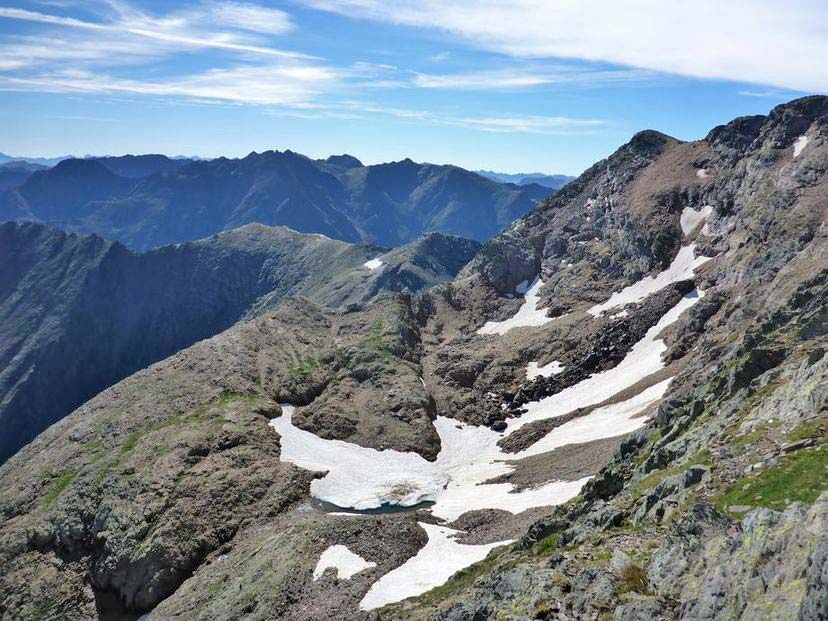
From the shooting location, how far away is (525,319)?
5792 inches

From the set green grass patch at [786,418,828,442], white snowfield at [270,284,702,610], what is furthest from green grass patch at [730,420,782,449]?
white snowfield at [270,284,702,610]

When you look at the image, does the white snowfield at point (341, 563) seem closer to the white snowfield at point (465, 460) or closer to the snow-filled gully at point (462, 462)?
the snow-filled gully at point (462, 462)

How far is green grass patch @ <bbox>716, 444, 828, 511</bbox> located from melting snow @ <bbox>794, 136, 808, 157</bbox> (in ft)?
382

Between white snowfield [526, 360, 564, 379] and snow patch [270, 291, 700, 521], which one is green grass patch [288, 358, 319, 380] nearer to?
snow patch [270, 291, 700, 521]

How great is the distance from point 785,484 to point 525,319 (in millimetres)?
119078

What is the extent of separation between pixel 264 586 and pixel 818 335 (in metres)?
56.0

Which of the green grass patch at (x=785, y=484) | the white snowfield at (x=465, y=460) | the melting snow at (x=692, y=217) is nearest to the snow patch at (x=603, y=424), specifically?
the white snowfield at (x=465, y=460)

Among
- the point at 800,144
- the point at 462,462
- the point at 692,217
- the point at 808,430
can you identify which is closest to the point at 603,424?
the point at 462,462

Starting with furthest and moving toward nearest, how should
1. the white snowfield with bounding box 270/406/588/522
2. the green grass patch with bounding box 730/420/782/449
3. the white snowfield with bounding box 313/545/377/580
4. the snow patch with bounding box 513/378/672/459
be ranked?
→ the snow patch with bounding box 513/378/672/459, the white snowfield with bounding box 270/406/588/522, the white snowfield with bounding box 313/545/377/580, the green grass patch with bounding box 730/420/782/449

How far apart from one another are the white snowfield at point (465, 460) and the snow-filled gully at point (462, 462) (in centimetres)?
14

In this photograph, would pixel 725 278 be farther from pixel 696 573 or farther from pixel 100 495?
pixel 100 495

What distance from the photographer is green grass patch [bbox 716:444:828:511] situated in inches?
1074

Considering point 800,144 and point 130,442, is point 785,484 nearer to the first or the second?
point 130,442

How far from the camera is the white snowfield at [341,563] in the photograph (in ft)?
182
